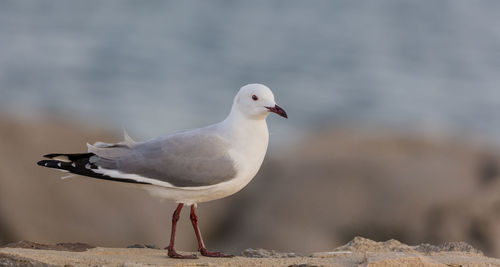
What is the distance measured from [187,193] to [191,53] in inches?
590

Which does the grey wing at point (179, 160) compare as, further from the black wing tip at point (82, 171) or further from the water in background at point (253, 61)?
the water in background at point (253, 61)

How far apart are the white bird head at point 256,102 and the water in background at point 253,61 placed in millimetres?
8450

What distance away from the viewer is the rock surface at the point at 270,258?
15.8 ft

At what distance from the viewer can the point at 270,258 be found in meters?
5.28

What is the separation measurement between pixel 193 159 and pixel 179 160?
0.10 meters

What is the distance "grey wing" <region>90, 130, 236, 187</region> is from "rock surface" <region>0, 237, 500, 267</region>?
21.8 inches

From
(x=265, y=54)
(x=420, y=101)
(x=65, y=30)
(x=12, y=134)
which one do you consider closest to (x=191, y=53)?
(x=265, y=54)

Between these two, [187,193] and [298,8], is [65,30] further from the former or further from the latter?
[187,193]

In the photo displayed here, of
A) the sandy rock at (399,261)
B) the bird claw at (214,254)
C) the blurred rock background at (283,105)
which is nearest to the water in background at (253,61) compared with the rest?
the blurred rock background at (283,105)

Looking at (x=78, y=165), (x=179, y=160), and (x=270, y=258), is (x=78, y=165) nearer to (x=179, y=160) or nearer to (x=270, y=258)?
(x=179, y=160)

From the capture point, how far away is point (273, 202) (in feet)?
31.6

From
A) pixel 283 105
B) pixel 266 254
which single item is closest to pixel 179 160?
pixel 266 254

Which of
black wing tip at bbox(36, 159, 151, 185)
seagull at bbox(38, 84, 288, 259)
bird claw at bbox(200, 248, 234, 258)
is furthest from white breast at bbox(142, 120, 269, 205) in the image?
bird claw at bbox(200, 248, 234, 258)

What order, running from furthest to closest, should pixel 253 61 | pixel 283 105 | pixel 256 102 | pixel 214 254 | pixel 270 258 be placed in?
pixel 253 61 → pixel 283 105 → pixel 256 102 → pixel 214 254 → pixel 270 258
